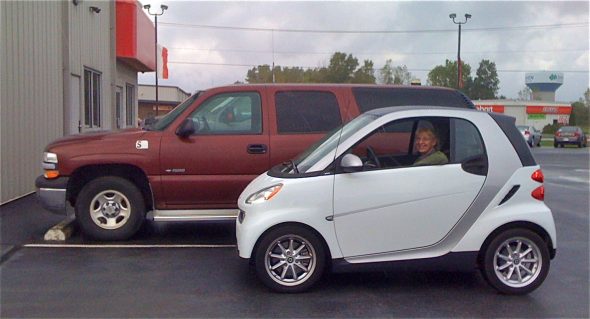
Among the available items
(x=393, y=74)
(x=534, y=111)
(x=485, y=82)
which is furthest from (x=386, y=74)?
(x=485, y=82)

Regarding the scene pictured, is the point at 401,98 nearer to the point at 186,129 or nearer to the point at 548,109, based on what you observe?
the point at 186,129

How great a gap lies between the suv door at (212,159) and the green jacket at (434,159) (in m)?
2.48

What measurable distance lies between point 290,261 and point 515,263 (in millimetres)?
2083

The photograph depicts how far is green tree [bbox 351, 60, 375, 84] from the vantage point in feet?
152

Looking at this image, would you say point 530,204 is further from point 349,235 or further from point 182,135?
point 182,135

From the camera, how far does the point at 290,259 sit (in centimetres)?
635

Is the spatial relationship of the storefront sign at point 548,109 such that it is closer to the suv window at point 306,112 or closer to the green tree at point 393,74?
the green tree at point 393,74

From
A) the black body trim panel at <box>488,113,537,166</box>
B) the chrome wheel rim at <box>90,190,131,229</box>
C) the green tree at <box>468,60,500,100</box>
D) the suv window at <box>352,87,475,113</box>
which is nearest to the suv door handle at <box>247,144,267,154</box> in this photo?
the suv window at <box>352,87,475,113</box>

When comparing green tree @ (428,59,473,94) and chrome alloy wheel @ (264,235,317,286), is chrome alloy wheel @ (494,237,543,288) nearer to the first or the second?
chrome alloy wheel @ (264,235,317,286)

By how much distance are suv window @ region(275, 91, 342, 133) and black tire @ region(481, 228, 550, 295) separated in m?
2.97

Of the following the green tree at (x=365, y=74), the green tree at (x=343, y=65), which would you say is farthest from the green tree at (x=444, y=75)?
the green tree at (x=343, y=65)

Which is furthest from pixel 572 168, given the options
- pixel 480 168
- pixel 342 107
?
pixel 480 168

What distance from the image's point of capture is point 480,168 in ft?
21.0

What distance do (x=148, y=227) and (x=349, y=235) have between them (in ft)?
14.0
